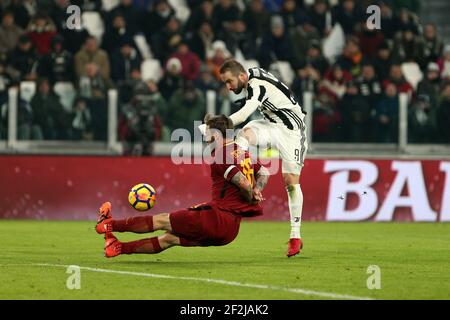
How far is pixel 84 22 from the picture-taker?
21.9m

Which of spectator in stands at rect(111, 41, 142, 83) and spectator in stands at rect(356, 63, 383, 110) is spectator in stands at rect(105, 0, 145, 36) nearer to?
spectator in stands at rect(111, 41, 142, 83)

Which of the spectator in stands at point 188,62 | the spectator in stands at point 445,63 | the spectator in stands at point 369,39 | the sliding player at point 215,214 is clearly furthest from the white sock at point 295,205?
the spectator in stands at point 369,39

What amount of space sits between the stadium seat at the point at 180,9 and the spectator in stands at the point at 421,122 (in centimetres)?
532

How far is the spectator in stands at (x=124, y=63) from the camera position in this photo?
20.8 m

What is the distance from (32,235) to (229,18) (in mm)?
8001

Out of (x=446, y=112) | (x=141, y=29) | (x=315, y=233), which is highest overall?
(x=141, y=29)

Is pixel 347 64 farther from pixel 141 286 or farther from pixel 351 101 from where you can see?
pixel 141 286

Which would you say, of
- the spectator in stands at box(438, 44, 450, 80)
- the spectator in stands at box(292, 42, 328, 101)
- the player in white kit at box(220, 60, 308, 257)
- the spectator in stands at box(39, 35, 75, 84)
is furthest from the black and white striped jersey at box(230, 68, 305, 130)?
the spectator in stands at box(438, 44, 450, 80)

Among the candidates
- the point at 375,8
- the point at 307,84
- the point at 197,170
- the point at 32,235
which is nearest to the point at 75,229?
the point at 32,235

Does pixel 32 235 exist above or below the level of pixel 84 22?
below

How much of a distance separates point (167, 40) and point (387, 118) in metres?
4.47

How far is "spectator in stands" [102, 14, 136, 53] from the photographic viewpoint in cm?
2141

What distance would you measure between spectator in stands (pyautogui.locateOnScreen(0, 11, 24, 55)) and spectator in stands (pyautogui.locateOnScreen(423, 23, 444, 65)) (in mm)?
7765

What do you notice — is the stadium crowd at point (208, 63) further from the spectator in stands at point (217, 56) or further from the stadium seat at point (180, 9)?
the stadium seat at point (180, 9)
